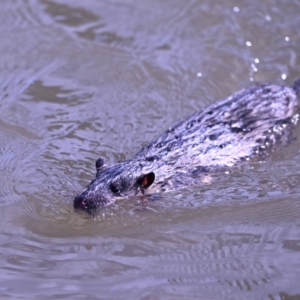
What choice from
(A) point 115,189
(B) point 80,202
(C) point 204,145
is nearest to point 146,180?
(A) point 115,189

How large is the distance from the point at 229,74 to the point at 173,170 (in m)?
2.22

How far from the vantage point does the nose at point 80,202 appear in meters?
5.18

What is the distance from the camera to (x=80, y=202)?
520cm

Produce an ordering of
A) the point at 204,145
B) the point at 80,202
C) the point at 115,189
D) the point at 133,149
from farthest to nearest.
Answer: the point at 133,149 < the point at 204,145 < the point at 115,189 < the point at 80,202

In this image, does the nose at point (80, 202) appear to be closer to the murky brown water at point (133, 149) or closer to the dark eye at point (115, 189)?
the murky brown water at point (133, 149)

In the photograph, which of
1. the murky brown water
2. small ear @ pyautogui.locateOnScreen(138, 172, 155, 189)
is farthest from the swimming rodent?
the murky brown water

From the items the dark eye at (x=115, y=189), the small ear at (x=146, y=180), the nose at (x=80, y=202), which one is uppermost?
the small ear at (x=146, y=180)

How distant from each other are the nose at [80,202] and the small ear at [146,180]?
501mm

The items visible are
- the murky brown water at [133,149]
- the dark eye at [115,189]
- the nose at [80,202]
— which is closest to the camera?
the murky brown water at [133,149]

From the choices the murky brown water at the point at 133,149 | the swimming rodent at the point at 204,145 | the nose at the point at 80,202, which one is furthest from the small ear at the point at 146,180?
the nose at the point at 80,202

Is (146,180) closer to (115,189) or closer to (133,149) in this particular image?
(115,189)

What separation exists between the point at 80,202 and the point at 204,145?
1360 mm

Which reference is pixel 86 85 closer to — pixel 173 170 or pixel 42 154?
pixel 42 154

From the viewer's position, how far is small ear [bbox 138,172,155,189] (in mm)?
5402
